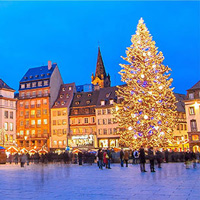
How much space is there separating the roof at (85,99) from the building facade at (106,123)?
2.48 m

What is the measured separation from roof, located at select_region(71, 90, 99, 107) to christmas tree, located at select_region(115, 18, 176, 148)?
42.2 metres

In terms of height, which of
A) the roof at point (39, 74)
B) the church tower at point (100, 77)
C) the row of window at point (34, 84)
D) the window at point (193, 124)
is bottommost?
the window at point (193, 124)

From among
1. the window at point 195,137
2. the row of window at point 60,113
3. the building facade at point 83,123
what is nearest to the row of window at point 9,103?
the row of window at point 60,113

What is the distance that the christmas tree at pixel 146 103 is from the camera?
30125 mm

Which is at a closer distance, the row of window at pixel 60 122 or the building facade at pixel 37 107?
the row of window at pixel 60 122

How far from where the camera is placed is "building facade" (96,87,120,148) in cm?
6956

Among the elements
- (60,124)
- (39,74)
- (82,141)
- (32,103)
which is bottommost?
(82,141)

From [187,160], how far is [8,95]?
186 feet

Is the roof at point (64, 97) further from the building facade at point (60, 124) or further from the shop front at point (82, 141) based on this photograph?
the shop front at point (82, 141)

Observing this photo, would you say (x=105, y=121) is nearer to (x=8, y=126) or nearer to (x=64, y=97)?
(x=64, y=97)

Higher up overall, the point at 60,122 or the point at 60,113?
the point at 60,113

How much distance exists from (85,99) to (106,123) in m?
8.65

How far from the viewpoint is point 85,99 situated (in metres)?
75.6

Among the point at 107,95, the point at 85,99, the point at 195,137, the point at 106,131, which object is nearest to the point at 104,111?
the point at 107,95
